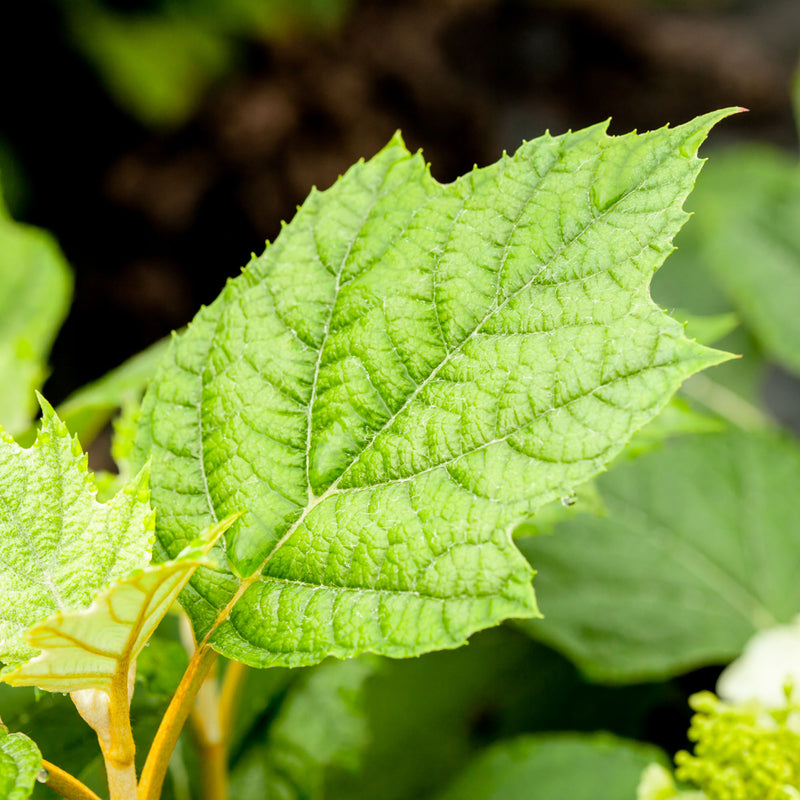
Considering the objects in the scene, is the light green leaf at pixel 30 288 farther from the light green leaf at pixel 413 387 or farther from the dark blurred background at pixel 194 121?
the dark blurred background at pixel 194 121

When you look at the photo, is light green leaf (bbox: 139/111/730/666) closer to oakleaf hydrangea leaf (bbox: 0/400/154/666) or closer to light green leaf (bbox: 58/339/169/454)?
oakleaf hydrangea leaf (bbox: 0/400/154/666)

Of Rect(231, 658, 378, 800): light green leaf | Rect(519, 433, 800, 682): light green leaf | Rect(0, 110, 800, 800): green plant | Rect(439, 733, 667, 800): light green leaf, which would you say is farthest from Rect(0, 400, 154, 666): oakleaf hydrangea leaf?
Rect(519, 433, 800, 682): light green leaf

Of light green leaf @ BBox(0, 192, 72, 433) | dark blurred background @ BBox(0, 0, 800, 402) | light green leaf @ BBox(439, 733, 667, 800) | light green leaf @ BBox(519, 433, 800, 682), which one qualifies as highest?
dark blurred background @ BBox(0, 0, 800, 402)

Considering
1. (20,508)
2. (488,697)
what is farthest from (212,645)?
(488,697)

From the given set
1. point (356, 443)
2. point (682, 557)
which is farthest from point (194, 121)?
point (356, 443)

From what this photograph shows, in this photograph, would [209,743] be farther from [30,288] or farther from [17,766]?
[30,288]
